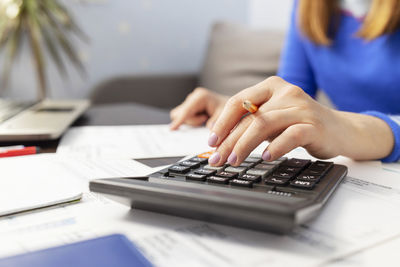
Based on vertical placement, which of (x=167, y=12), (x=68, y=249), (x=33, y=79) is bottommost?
(x=33, y=79)

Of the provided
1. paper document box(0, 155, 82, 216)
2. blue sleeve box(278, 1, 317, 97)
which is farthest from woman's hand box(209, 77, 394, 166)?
blue sleeve box(278, 1, 317, 97)

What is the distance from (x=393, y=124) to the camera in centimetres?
51

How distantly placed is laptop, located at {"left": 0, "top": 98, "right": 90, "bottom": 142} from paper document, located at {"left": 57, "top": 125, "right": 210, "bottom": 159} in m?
0.02

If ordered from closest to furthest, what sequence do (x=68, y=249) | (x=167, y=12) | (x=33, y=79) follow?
(x=68, y=249)
(x=33, y=79)
(x=167, y=12)

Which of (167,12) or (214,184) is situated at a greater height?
(167,12)

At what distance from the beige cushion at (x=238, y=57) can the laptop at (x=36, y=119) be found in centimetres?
77

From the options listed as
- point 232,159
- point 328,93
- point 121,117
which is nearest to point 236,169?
point 232,159

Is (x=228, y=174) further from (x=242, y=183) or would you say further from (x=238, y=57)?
(x=238, y=57)

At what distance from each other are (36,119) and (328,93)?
66 cm

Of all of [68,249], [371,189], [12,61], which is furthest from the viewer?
[12,61]

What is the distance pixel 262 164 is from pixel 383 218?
11 centimetres

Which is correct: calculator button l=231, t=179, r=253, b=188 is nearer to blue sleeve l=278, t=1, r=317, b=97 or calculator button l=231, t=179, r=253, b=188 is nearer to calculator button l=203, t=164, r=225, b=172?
calculator button l=203, t=164, r=225, b=172

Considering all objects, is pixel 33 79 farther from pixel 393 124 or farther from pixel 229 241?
pixel 229 241

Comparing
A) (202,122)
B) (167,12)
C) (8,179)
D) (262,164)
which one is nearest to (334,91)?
(202,122)
